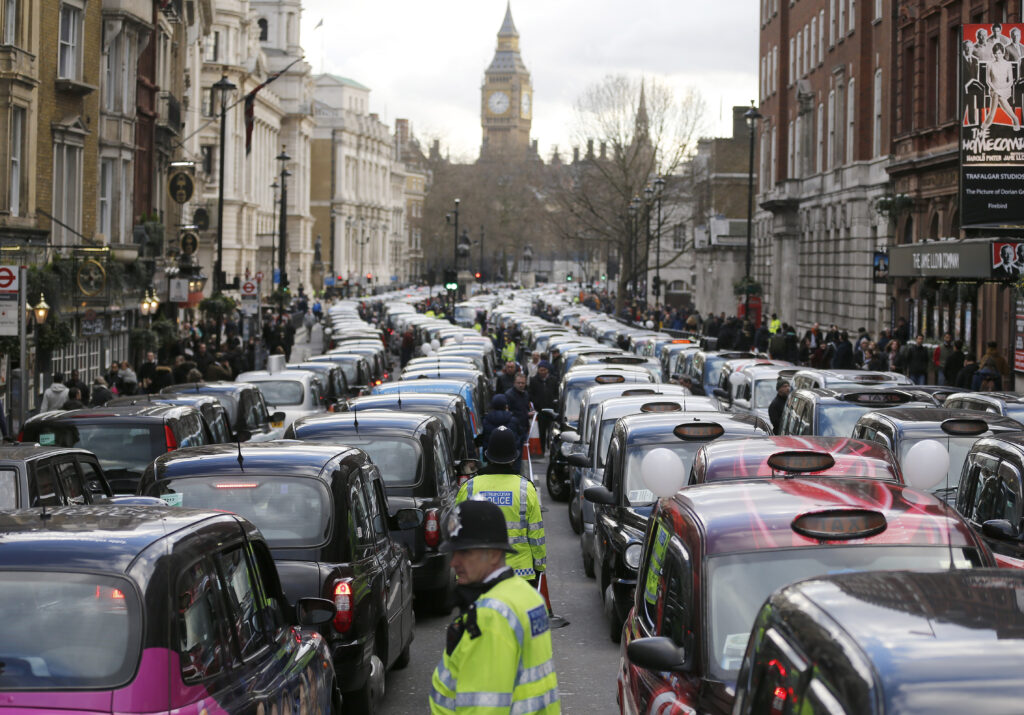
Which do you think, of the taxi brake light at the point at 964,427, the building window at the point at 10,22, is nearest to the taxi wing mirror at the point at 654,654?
the taxi brake light at the point at 964,427

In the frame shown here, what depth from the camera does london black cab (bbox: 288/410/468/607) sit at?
40.1ft

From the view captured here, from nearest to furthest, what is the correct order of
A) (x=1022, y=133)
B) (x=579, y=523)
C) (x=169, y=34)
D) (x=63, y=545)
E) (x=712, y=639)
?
(x=63, y=545) < (x=712, y=639) < (x=579, y=523) < (x=1022, y=133) < (x=169, y=34)

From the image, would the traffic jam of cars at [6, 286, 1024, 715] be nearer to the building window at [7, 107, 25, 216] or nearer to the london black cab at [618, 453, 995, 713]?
the london black cab at [618, 453, 995, 713]

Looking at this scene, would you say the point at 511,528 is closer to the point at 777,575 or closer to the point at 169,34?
the point at 777,575

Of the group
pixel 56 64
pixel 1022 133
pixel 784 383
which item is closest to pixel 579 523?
pixel 784 383

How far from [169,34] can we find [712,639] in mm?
45372

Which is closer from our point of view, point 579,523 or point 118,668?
point 118,668

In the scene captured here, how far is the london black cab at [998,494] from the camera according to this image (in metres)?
9.34

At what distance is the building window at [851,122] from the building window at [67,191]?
90.4ft

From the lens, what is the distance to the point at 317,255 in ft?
493

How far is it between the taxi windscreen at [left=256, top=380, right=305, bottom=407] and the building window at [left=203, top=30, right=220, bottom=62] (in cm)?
7709

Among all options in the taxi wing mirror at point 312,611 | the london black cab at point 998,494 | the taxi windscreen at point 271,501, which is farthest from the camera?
the london black cab at point 998,494

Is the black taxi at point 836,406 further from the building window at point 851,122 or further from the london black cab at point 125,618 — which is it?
the building window at point 851,122

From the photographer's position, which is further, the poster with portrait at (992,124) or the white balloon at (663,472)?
the poster with portrait at (992,124)
